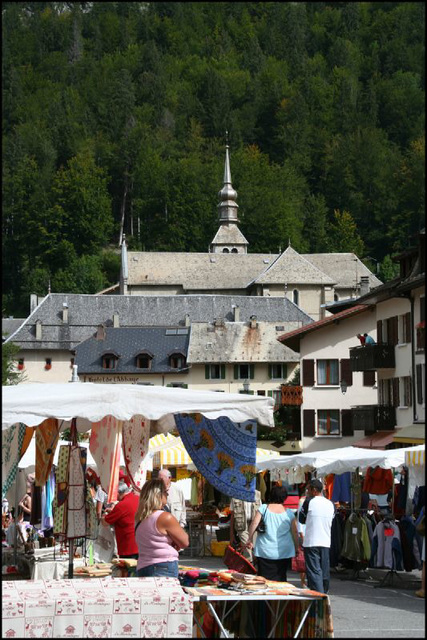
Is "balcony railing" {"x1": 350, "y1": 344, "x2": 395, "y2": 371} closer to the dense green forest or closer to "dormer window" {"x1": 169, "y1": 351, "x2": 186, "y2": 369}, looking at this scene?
"dormer window" {"x1": 169, "y1": 351, "x2": 186, "y2": 369}

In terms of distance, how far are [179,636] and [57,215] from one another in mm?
105245

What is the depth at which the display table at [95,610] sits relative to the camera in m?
9.16

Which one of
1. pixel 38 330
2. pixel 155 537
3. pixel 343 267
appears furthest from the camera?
pixel 343 267

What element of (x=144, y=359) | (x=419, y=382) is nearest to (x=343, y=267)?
(x=144, y=359)

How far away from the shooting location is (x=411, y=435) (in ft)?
72.5

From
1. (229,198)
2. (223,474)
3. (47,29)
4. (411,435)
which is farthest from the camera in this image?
(47,29)

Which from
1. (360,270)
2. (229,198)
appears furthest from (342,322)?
(229,198)

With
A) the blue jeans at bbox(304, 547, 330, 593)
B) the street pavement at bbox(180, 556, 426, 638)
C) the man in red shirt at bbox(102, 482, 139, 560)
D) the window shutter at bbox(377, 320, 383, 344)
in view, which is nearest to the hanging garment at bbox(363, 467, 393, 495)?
the street pavement at bbox(180, 556, 426, 638)

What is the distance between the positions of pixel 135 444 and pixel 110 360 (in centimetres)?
6560

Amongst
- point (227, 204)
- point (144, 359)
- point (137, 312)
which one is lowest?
point (144, 359)

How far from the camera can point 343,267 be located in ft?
365

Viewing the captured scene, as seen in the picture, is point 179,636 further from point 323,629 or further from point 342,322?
point 342,322

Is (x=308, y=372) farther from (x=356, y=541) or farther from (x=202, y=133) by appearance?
(x=202, y=133)

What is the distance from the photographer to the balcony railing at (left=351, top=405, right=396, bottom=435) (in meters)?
41.8
